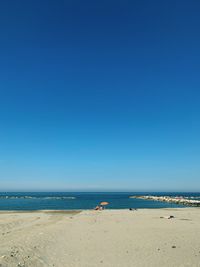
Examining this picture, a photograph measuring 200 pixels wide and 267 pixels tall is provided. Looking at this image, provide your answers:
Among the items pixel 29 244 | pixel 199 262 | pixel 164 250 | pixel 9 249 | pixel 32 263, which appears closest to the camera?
pixel 32 263

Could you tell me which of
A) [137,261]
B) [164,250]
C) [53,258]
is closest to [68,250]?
[53,258]

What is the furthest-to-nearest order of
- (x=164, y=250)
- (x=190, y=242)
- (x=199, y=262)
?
(x=190, y=242), (x=164, y=250), (x=199, y=262)

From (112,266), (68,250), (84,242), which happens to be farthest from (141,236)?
(112,266)

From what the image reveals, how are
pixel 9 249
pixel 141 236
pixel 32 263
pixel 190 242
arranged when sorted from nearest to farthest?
pixel 32 263 → pixel 9 249 → pixel 190 242 → pixel 141 236

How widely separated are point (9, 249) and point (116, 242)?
7.55 m

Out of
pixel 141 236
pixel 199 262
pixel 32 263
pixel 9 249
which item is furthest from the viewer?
pixel 141 236

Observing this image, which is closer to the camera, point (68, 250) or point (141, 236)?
point (68, 250)

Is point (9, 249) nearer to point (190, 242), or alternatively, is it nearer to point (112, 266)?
point (112, 266)

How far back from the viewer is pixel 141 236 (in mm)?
20906

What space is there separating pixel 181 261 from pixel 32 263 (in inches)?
306

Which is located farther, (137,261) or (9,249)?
(9,249)

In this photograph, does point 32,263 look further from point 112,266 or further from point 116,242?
point 116,242

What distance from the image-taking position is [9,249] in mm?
14984

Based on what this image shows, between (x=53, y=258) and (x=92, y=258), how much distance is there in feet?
7.09
